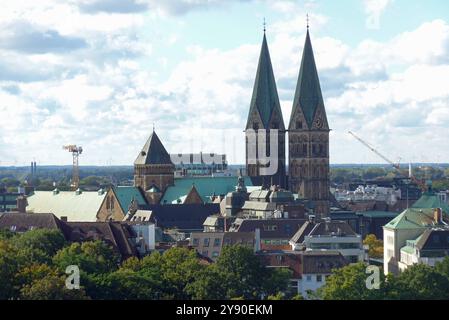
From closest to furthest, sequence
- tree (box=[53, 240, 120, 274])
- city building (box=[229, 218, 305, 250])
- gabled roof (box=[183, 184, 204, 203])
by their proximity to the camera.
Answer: tree (box=[53, 240, 120, 274])
city building (box=[229, 218, 305, 250])
gabled roof (box=[183, 184, 204, 203])

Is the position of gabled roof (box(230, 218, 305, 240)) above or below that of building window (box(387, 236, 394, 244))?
above

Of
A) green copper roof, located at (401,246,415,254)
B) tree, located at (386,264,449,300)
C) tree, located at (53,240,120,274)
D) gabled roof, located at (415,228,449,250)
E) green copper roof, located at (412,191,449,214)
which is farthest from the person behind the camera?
green copper roof, located at (412,191,449,214)

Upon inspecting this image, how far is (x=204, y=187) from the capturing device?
177375 mm

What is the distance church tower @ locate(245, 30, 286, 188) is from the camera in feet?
560

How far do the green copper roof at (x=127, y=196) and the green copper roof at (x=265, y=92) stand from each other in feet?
58.9

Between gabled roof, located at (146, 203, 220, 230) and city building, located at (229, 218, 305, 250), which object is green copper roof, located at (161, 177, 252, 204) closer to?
gabled roof, located at (146, 203, 220, 230)

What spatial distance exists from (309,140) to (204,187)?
15307mm

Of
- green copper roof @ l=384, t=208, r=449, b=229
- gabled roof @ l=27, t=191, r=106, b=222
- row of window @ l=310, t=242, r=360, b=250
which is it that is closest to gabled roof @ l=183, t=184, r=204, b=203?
gabled roof @ l=27, t=191, r=106, b=222

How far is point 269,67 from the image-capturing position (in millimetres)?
170875

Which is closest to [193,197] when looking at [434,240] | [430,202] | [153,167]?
[153,167]

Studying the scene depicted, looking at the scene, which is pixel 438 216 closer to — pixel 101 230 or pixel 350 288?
pixel 101 230

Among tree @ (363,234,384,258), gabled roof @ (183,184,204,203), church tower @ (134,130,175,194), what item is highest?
church tower @ (134,130,175,194)

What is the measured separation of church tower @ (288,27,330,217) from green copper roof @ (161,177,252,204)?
6870 mm
